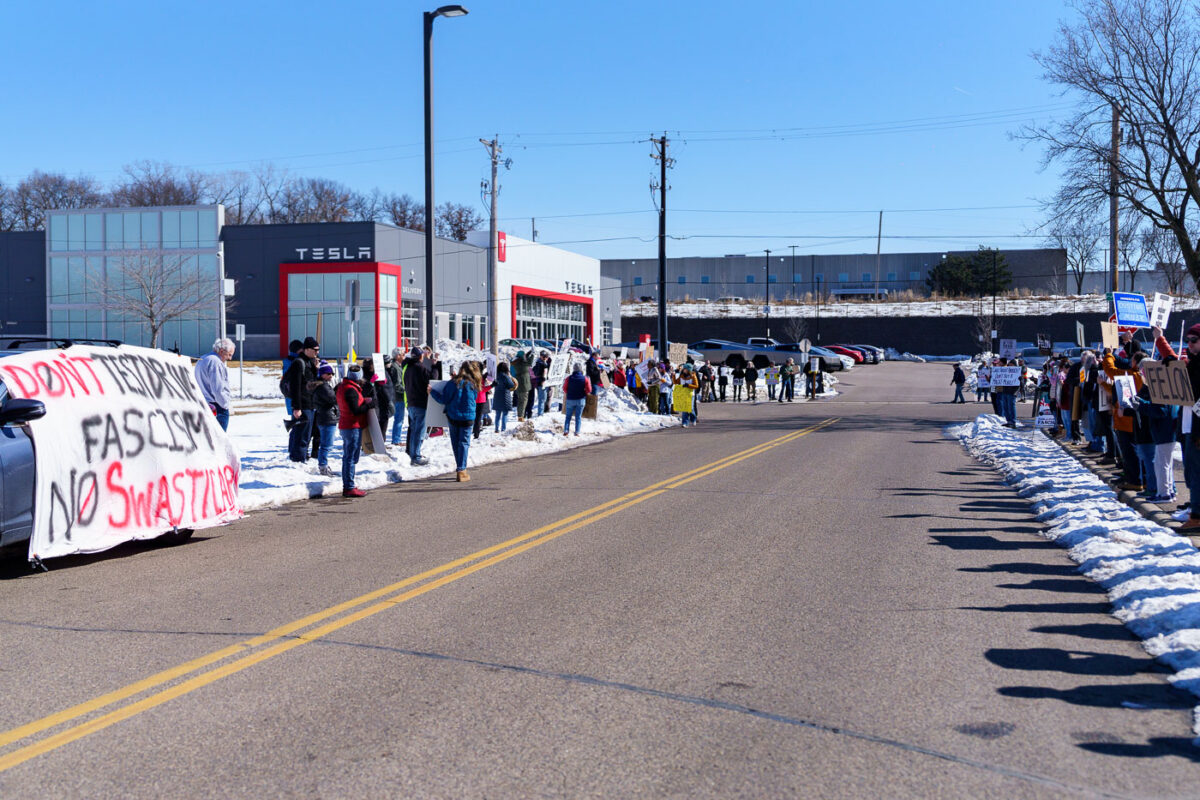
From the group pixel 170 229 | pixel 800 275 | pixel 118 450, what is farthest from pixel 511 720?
pixel 800 275

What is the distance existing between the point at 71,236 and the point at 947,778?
63.4 meters

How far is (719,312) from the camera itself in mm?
101750

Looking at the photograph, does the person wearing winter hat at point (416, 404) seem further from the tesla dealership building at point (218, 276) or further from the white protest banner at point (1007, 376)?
the tesla dealership building at point (218, 276)

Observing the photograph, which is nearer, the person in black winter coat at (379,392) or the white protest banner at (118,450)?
the white protest banner at (118,450)

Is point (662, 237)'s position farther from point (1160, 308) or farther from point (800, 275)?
point (800, 275)

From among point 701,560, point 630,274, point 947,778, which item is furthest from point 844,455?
point 630,274

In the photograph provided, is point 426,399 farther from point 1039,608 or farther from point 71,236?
point 71,236

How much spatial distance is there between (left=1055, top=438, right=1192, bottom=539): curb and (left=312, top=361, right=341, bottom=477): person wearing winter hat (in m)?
10.1

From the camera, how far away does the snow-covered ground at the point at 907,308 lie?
92.4 m

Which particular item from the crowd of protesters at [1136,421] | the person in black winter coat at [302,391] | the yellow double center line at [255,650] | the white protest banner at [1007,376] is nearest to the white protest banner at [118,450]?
the yellow double center line at [255,650]

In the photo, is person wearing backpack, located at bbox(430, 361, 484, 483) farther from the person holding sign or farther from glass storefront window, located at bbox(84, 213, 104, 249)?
glass storefront window, located at bbox(84, 213, 104, 249)

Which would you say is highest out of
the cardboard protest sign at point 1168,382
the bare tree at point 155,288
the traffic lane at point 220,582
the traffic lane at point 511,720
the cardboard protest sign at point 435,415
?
the bare tree at point 155,288

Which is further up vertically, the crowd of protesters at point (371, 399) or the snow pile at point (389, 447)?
the crowd of protesters at point (371, 399)

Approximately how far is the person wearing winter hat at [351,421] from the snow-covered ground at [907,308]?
277 ft
